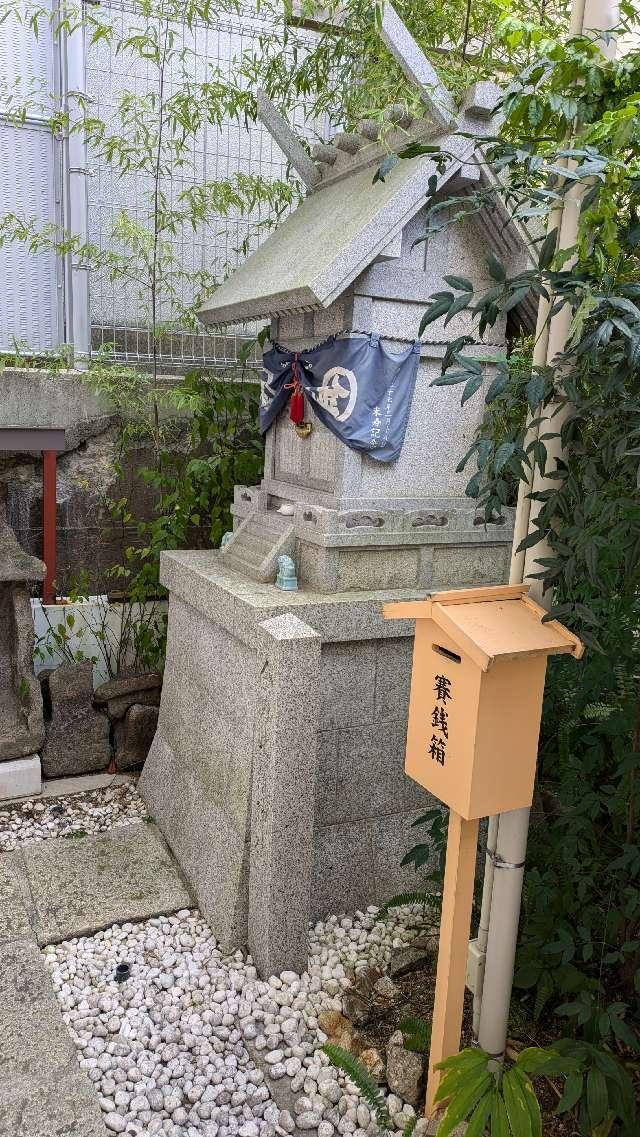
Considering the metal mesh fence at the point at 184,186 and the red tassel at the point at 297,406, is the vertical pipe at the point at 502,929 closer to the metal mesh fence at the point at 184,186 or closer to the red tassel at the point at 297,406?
→ the red tassel at the point at 297,406

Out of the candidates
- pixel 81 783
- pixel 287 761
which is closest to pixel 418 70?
pixel 287 761

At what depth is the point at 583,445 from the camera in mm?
2930

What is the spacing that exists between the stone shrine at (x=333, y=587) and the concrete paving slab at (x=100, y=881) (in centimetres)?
16

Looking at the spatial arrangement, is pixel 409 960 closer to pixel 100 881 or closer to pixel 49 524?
pixel 100 881

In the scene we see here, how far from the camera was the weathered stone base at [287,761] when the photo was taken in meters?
4.10

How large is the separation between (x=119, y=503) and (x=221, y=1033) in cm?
423

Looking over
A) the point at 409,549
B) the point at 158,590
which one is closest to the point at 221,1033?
the point at 409,549

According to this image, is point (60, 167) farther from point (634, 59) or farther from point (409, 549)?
point (634, 59)

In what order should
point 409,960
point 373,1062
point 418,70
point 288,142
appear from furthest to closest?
point 288,142, point 418,70, point 409,960, point 373,1062

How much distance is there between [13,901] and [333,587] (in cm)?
257

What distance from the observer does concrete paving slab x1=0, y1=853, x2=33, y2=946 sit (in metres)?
4.48

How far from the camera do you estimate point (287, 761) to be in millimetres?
4074

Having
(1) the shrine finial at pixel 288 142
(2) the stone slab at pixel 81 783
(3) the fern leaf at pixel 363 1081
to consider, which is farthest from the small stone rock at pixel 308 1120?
(1) the shrine finial at pixel 288 142

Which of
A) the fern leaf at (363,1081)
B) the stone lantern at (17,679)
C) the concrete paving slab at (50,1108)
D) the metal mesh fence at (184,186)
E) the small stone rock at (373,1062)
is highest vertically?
the metal mesh fence at (184,186)
